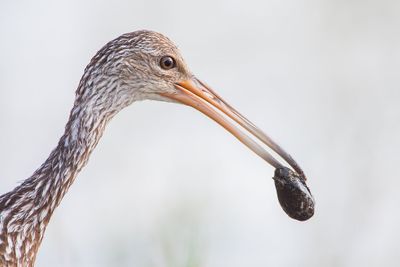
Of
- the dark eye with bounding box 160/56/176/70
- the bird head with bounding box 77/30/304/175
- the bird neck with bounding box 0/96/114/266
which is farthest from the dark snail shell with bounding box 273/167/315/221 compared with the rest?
the bird neck with bounding box 0/96/114/266

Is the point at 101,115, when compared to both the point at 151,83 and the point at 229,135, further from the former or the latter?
the point at 229,135

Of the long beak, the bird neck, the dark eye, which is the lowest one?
the bird neck

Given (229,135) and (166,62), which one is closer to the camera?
(166,62)

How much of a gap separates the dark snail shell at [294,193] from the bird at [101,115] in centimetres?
6

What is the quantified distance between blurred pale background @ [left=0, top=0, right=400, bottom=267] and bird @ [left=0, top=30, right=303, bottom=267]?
38.2 inches

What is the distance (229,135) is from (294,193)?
5570 mm

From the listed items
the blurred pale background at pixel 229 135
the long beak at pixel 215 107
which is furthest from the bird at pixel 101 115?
the blurred pale background at pixel 229 135

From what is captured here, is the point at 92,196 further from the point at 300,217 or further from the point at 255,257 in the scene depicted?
the point at 300,217

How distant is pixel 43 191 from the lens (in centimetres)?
823

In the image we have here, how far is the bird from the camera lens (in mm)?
8109

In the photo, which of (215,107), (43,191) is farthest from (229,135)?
(43,191)

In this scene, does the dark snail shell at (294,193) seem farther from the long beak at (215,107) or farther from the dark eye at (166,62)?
the dark eye at (166,62)

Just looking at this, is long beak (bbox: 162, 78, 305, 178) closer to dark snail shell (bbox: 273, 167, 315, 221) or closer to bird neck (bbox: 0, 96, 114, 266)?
dark snail shell (bbox: 273, 167, 315, 221)

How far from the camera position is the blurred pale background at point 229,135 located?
11695 mm
